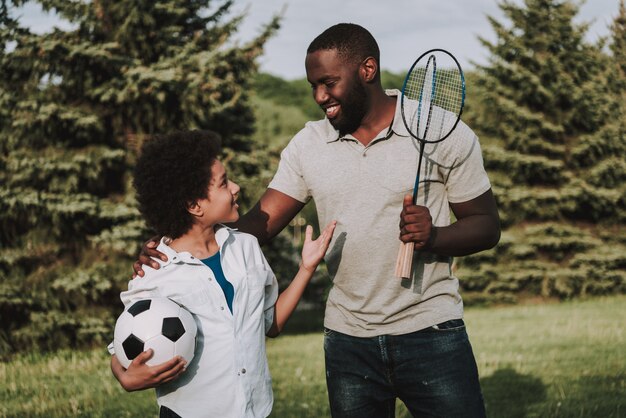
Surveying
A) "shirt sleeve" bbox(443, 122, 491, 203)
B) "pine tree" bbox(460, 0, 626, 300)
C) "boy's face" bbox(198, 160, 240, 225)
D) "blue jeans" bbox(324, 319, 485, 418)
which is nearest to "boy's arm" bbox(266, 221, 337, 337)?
"blue jeans" bbox(324, 319, 485, 418)

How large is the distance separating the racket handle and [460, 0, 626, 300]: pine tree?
755 inches

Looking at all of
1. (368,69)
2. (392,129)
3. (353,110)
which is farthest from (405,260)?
(368,69)

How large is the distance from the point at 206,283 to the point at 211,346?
28 cm

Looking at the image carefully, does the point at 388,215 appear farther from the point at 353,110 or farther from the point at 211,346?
the point at 211,346

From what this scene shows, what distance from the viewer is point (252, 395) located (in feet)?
10.6

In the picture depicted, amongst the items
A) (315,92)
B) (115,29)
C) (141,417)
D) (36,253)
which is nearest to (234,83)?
(115,29)

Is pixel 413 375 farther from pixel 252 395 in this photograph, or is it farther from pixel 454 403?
pixel 252 395

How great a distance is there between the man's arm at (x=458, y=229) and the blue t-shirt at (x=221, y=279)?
2.69ft

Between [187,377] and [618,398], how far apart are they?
17.6 ft

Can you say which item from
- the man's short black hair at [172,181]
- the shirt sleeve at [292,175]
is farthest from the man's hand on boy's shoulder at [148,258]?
the shirt sleeve at [292,175]

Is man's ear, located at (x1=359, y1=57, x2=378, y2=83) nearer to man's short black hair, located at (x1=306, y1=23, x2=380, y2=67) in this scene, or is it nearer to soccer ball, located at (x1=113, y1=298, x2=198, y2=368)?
man's short black hair, located at (x1=306, y1=23, x2=380, y2=67)

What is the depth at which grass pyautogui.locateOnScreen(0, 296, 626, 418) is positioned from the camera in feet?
23.1

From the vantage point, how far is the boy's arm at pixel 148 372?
118 inches

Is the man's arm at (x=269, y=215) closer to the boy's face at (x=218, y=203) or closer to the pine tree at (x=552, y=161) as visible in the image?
the boy's face at (x=218, y=203)
